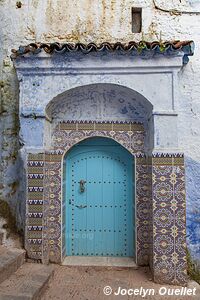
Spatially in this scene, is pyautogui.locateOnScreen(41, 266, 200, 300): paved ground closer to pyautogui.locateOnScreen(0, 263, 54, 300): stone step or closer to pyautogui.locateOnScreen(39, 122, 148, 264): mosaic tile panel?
pyautogui.locateOnScreen(0, 263, 54, 300): stone step

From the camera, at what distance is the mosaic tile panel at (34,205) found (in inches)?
168

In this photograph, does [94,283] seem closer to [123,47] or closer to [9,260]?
[9,260]

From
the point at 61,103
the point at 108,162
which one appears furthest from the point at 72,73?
the point at 108,162

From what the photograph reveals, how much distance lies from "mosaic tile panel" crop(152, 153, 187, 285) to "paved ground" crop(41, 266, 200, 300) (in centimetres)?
22

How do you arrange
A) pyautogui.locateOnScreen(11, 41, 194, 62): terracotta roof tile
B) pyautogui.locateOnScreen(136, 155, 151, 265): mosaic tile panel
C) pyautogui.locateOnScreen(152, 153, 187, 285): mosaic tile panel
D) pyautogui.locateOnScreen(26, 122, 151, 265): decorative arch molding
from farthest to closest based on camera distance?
pyautogui.locateOnScreen(136, 155, 151, 265): mosaic tile panel
pyautogui.locateOnScreen(26, 122, 151, 265): decorative arch molding
pyautogui.locateOnScreen(11, 41, 194, 62): terracotta roof tile
pyautogui.locateOnScreen(152, 153, 187, 285): mosaic tile panel

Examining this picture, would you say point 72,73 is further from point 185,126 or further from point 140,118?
point 185,126

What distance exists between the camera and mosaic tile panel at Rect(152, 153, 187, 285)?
4062mm

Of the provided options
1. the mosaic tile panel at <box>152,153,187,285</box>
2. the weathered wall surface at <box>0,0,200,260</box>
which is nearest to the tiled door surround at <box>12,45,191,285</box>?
the mosaic tile panel at <box>152,153,187,285</box>

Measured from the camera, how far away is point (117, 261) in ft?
15.1

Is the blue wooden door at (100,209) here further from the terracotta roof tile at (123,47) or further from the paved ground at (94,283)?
the terracotta roof tile at (123,47)

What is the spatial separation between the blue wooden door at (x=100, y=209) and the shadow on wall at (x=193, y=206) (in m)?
0.84

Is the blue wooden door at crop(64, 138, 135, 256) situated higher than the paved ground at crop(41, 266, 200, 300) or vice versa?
the blue wooden door at crop(64, 138, 135, 256)

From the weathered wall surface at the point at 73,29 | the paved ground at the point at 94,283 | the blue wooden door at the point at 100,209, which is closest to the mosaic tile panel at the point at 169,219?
the paved ground at the point at 94,283

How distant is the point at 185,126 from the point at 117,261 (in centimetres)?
228
